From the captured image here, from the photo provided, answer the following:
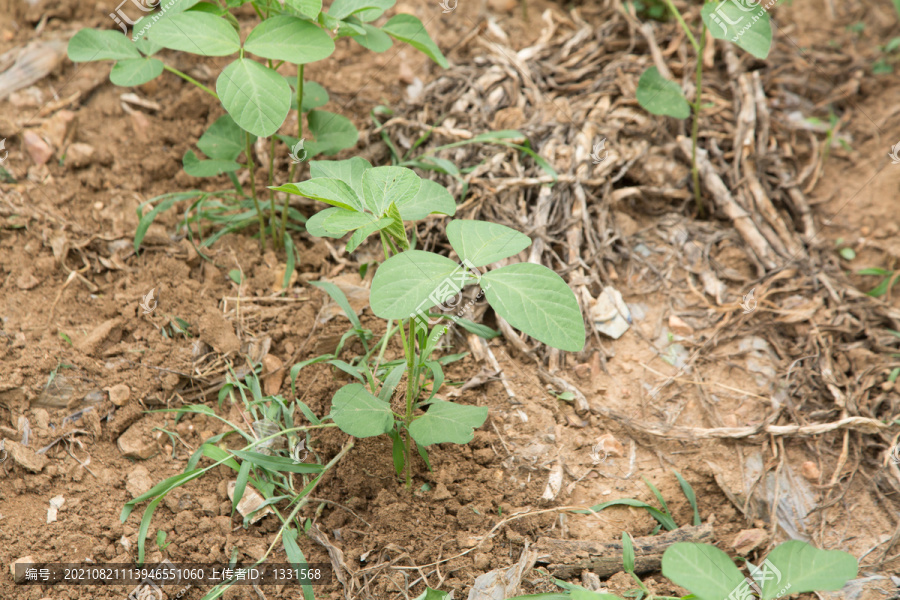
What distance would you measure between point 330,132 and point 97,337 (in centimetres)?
100

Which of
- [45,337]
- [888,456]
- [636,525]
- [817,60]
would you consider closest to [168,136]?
[45,337]

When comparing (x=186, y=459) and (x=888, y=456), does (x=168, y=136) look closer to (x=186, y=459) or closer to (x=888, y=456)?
(x=186, y=459)

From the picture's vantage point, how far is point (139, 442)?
1.67 m

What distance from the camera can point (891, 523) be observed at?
1663mm

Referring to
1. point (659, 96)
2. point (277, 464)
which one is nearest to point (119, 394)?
point (277, 464)

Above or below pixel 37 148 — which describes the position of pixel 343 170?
above

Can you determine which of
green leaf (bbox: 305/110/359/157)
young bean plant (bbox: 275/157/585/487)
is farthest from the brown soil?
green leaf (bbox: 305/110/359/157)

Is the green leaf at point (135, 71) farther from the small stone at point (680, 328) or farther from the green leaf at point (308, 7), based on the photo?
the small stone at point (680, 328)

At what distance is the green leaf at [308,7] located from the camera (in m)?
1.49

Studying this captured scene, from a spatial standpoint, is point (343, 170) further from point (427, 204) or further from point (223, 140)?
point (223, 140)

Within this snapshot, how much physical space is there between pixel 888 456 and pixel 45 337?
8.37 feet

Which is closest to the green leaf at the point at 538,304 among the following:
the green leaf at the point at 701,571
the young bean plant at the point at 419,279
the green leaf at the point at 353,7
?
the young bean plant at the point at 419,279

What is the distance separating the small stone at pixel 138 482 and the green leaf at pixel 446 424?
30.5 inches

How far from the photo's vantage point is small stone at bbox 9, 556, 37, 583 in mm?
1428
